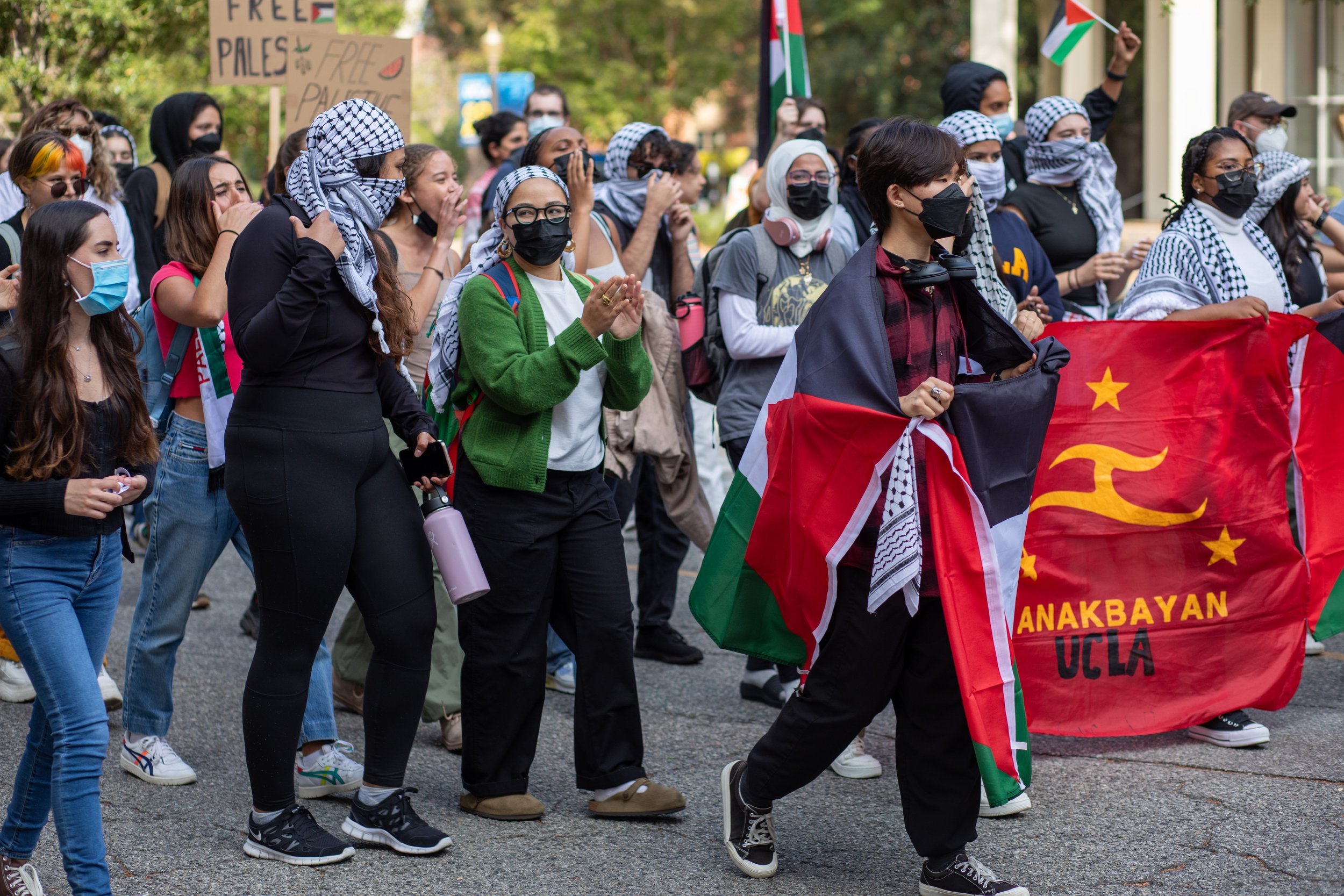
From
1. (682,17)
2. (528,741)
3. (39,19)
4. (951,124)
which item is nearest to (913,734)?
(528,741)

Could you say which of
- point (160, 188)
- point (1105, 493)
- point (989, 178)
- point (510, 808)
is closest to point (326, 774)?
point (510, 808)

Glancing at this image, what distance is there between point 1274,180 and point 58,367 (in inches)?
184

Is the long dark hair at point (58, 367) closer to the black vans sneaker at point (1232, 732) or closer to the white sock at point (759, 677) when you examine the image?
the white sock at point (759, 677)

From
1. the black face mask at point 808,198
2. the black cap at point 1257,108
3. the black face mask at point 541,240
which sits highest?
the black cap at point 1257,108

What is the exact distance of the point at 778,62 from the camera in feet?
25.4

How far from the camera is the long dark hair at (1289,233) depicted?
5984 mm

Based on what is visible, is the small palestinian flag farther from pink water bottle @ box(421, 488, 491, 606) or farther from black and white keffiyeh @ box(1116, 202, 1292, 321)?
pink water bottle @ box(421, 488, 491, 606)

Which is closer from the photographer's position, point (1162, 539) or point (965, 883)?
point (965, 883)

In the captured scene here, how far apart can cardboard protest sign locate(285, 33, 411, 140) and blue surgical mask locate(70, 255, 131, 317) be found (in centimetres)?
448

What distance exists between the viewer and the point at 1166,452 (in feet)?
16.7

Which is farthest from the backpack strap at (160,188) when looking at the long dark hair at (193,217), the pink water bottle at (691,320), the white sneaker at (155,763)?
the white sneaker at (155,763)

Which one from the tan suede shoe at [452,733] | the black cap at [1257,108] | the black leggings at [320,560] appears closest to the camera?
the black leggings at [320,560]

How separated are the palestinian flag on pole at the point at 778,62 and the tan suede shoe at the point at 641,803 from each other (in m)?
4.19

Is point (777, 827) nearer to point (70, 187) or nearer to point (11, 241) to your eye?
point (11, 241)
